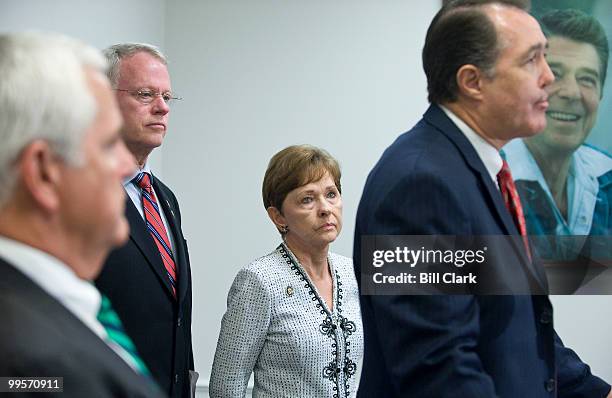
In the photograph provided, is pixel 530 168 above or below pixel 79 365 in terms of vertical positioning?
above

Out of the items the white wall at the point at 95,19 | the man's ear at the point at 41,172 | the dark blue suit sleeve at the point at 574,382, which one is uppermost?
the white wall at the point at 95,19

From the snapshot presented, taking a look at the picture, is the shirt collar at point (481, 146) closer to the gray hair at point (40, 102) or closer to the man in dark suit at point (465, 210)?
the man in dark suit at point (465, 210)

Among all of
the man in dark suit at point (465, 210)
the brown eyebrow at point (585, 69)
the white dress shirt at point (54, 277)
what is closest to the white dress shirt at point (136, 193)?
the man in dark suit at point (465, 210)

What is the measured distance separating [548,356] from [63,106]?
41.5 inches

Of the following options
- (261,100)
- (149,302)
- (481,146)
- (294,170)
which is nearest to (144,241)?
(149,302)

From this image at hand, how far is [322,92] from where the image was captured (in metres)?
3.60

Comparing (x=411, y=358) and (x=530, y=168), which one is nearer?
(x=411, y=358)

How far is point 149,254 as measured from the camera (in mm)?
2021

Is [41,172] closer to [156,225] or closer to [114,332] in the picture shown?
[114,332]

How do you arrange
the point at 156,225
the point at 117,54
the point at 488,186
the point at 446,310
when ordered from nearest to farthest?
the point at 446,310 < the point at 488,186 < the point at 156,225 < the point at 117,54

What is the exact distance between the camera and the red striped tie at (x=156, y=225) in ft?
6.98

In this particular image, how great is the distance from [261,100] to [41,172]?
9.04 feet

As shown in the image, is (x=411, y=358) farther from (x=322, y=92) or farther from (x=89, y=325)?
(x=322, y=92)

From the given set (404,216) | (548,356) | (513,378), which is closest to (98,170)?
(404,216)
